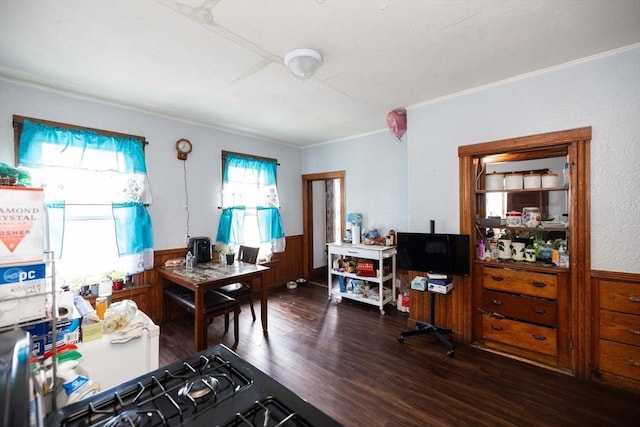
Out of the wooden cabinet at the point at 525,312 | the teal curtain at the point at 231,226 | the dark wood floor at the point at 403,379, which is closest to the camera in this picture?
the dark wood floor at the point at 403,379

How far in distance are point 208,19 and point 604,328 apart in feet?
11.8

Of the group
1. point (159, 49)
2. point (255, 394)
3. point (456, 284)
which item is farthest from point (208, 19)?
point (456, 284)

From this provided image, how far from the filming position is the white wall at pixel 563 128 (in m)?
2.02

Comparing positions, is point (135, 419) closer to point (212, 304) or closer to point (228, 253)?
point (212, 304)

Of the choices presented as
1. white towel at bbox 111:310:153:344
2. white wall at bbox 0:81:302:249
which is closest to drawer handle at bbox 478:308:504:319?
white towel at bbox 111:310:153:344

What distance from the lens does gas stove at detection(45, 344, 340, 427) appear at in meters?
0.66

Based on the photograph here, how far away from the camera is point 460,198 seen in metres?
2.75

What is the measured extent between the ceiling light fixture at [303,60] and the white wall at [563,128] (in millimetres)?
1518

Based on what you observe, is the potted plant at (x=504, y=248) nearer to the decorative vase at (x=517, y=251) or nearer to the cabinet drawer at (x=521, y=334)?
the decorative vase at (x=517, y=251)

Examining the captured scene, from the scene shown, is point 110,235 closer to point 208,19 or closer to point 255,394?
point 208,19

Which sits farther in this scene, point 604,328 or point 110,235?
point 110,235

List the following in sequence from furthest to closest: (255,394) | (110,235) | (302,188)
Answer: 1. (302,188)
2. (110,235)
3. (255,394)

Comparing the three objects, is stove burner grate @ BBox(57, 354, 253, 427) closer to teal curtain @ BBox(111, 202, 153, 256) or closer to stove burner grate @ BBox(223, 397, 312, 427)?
stove burner grate @ BBox(223, 397, 312, 427)

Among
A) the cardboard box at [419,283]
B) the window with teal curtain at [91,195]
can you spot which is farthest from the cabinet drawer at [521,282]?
the window with teal curtain at [91,195]
